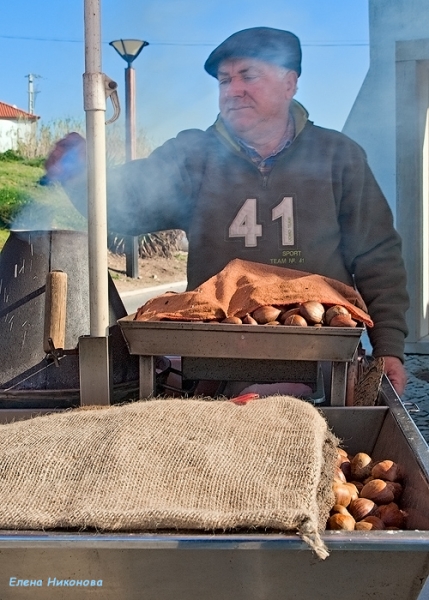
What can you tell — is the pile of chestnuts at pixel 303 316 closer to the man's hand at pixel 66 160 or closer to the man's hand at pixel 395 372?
the man's hand at pixel 395 372

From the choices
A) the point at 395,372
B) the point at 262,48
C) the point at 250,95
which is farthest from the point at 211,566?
the point at 262,48

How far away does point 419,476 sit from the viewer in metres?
1.30

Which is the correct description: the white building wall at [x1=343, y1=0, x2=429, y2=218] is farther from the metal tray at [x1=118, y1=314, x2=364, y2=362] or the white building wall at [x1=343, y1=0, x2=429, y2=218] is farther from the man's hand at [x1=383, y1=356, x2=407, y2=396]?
the metal tray at [x1=118, y1=314, x2=364, y2=362]

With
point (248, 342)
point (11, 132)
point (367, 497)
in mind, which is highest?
point (11, 132)

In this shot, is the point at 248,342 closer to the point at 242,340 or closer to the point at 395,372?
the point at 242,340

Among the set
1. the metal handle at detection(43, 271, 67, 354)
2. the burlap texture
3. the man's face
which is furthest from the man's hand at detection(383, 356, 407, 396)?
the metal handle at detection(43, 271, 67, 354)

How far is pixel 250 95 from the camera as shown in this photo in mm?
2479

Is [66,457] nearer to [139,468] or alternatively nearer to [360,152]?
[139,468]

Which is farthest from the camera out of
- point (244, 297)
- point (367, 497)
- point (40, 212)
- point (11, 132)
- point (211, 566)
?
point (11, 132)

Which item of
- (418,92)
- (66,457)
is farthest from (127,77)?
(418,92)

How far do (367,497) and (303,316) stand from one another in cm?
44

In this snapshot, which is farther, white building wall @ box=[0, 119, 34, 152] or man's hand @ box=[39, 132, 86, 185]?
white building wall @ box=[0, 119, 34, 152]

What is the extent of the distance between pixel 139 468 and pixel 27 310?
858 millimetres

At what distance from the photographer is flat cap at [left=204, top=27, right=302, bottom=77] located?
245 cm
